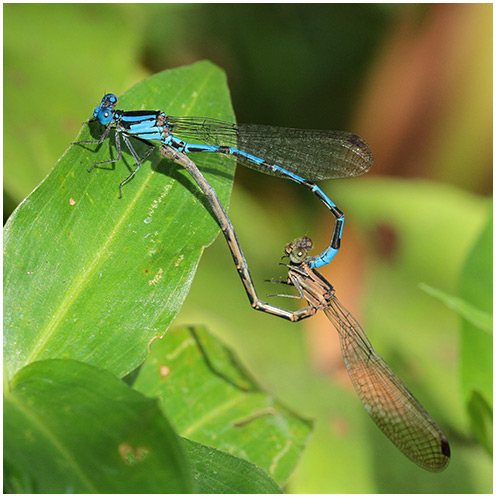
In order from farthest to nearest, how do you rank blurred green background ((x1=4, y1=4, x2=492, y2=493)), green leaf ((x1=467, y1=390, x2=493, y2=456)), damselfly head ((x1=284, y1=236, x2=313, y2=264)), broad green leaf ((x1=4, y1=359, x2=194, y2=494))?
blurred green background ((x1=4, y1=4, x2=492, y2=493)) < damselfly head ((x1=284, y1=236, x2=313, y2=264)) < green leaf ((x1=467, y1=390, x2=493, y2=456)) < broad green leaf ((x1=4, y1=359, x2=194, y2=494))

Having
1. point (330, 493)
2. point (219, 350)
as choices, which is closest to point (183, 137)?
point (219, 350)

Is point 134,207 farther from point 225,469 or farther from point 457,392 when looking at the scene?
point 457,392

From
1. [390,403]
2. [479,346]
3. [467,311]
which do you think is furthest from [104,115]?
[479,346]

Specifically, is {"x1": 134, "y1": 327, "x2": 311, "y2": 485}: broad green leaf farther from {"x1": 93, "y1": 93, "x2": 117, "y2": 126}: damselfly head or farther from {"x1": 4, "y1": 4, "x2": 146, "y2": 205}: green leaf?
{"x1": 4, "y1": 4, "x2": 146, "y2": 205}: green leaf

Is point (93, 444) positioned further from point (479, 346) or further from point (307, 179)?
point (307, 179)

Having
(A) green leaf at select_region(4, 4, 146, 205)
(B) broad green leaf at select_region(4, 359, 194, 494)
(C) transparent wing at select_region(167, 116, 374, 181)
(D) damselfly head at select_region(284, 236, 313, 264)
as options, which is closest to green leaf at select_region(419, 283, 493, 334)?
(D) damselfly head at select_region(284, 236, 313, 264)

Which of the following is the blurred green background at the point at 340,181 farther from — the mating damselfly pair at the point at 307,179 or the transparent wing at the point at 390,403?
the transparent wing at the point at 390,403
